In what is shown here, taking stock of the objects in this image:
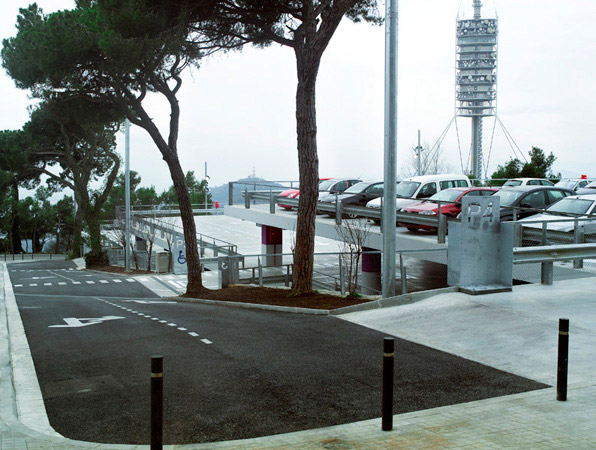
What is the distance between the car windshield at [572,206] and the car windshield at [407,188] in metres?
6.95

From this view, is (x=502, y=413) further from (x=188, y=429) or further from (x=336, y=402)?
(x=188, y=429)

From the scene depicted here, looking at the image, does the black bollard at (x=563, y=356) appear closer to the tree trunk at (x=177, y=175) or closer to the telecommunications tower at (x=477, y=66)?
the tree trunk at (x=177, y=175)

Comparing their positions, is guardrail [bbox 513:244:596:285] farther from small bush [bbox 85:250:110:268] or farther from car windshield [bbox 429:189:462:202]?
small bush [bbox 85:250:110:268]

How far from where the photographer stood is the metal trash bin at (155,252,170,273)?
38.6m

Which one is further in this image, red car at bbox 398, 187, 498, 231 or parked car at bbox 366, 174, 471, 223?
parked car at bbox 366, 174, 471, 223

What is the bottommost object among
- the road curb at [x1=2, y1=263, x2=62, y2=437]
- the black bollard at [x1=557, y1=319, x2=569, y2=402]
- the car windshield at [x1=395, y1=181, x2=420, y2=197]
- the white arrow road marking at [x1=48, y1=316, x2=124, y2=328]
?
the white arrow road marking at [x1=48, y1=316, x2=124, y2=328]

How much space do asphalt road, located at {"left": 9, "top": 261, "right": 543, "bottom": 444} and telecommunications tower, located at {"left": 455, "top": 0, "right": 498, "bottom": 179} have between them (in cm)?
12951

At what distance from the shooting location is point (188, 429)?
19.4 ft

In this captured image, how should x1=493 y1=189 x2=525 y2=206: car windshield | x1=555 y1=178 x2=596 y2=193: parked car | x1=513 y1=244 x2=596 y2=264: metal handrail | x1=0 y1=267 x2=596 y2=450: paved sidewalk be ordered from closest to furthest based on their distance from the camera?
x1=0 y1=267 x2=596 y2=450: paved sidewalk, x1=513 y1=244 x2=596 y2=264: metal handrail, x1=493 y1=189 x2=525 y2=206: car windshield, x1=555 y1=178 x2=596 y2=193: parked car

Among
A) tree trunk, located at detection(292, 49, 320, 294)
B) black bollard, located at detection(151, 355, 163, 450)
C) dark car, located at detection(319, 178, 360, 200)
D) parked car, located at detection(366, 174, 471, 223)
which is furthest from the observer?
dark car, located at detection(319, 178, 360, 200)

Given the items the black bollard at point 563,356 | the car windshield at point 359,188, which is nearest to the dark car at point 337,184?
the car windshield at point 359,188

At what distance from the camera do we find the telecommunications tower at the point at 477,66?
134000 millimetres

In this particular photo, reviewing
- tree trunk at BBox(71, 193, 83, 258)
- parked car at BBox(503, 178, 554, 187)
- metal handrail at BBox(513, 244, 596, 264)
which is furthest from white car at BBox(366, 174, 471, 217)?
tree trunk at BBox(71, 193, 83, 258)

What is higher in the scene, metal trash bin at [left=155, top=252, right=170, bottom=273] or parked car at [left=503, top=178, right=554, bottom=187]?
parked car at [left=503, top=178, right=554, bottom=187]
